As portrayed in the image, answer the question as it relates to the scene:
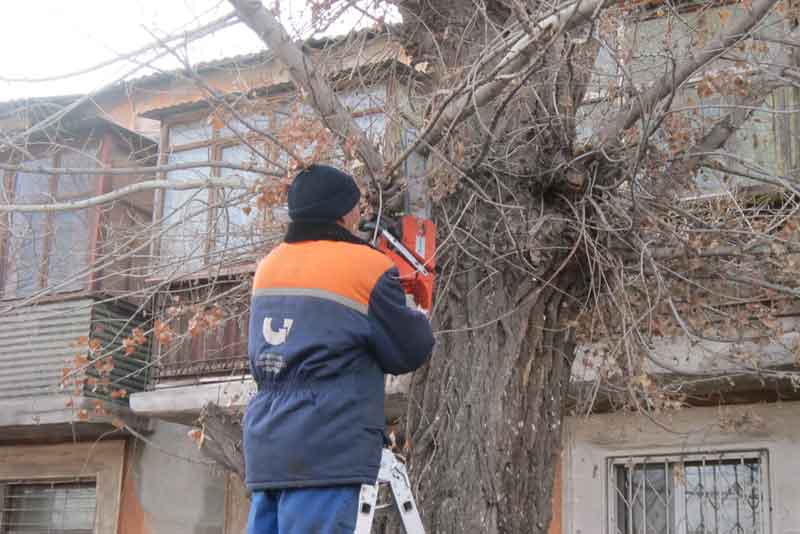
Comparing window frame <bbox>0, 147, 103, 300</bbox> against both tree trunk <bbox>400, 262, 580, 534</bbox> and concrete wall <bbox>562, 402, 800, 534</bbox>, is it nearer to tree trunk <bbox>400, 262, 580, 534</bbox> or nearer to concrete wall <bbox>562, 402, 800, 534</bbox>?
concrete wall <bbox>562, 402, 800, 534</bbox>

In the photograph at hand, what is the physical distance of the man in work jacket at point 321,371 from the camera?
13.0ft

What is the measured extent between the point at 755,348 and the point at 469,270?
386cm

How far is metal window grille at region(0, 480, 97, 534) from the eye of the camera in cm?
1241

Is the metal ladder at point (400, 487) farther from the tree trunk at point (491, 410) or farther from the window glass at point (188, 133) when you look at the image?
the window glass at point (188, 133)

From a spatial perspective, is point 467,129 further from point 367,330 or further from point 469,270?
point 367,330

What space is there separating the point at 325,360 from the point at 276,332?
9.6 inches

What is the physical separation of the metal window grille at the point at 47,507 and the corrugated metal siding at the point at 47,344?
129 cm

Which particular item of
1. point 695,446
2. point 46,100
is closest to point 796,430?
point 695,446

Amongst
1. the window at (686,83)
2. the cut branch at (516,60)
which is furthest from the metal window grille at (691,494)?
the cut branch at (516,60)

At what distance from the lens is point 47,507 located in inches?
498

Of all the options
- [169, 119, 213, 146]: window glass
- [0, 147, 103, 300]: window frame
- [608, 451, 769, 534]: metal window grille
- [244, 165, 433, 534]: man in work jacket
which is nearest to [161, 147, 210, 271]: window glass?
[169, 119, 213, 146]: window glass

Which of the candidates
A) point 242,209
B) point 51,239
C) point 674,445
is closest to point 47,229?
point 51,239

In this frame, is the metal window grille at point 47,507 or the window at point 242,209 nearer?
the window at point 242,209

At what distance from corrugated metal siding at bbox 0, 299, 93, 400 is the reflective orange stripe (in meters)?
7.77
